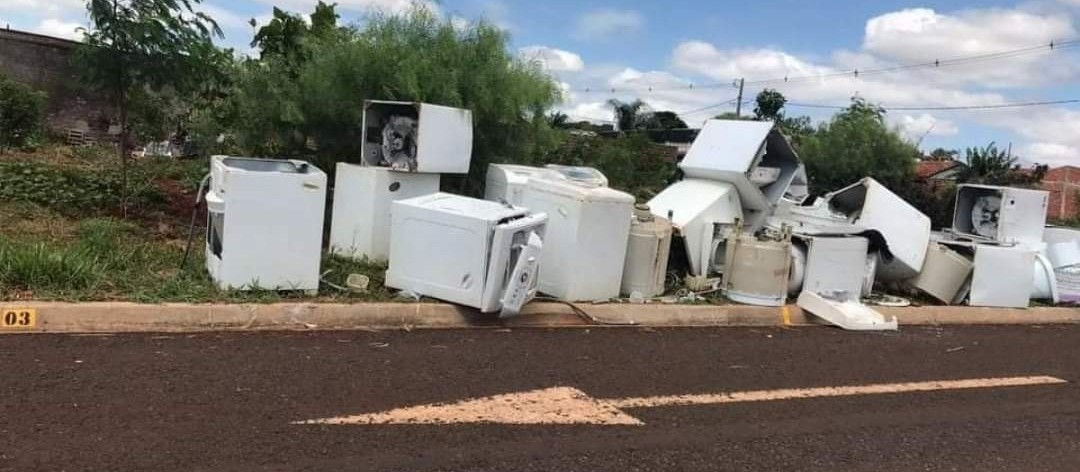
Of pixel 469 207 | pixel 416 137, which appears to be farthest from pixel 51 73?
pixel 469 207

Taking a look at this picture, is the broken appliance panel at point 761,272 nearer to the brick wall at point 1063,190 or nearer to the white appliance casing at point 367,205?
the white appliance casing at point 367,205

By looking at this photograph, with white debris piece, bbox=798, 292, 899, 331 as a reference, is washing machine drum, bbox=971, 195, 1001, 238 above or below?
above

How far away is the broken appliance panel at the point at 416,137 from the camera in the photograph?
845cm

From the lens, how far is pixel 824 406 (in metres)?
5.54

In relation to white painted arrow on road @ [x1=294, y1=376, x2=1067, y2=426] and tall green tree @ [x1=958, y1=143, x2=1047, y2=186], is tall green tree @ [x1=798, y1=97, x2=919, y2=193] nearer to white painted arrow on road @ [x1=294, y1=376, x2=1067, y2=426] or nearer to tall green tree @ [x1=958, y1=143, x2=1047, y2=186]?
tall green tree @ [x1=958, y1=143, x2=1047, y2=186]

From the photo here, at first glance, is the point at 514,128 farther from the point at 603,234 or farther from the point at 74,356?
the point at 74,356

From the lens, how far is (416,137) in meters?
8.68

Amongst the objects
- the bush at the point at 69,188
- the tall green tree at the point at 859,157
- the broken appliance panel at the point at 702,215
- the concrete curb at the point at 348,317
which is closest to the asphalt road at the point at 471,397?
the concrete curb at the point at 348,317

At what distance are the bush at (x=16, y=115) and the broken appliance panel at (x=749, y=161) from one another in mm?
12067

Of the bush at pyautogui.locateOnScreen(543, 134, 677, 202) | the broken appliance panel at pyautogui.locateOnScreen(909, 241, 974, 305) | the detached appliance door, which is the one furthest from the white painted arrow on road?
the bush at pyautogui.locateOnScreen(543, 134, 677, 202)

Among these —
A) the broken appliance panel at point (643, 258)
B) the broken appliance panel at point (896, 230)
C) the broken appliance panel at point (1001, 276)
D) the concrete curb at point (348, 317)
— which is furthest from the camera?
the broken appliance panel at point (1001, 276)

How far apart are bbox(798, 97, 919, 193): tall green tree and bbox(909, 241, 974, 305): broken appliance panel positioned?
969 centimetres

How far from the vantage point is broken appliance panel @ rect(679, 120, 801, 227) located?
32.8 ft

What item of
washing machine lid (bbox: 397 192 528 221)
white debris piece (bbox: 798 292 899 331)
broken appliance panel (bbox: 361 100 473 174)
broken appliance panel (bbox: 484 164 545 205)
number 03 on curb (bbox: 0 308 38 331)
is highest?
broken appliance panel (bbox: 361 100 473 174)
